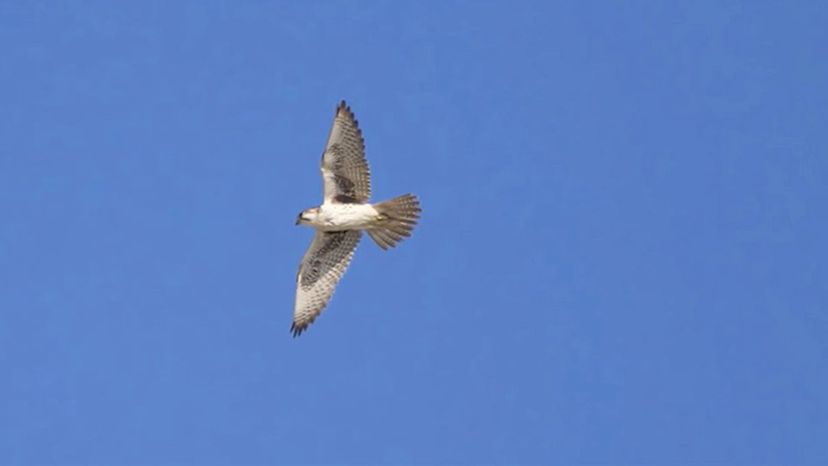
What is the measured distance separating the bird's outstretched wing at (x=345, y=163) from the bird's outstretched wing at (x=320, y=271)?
986 mm

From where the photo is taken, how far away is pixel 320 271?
904 inches

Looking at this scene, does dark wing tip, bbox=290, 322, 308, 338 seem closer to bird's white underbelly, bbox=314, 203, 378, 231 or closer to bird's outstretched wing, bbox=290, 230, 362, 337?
bird's outstretched wing, bbox=290, 230, 362, 337

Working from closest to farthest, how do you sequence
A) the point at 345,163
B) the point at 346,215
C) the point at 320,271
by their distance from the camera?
the point at 345,163 → the point at 346,215 → the point at 320,271

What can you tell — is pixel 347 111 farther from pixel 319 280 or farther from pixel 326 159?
pixel 319 280

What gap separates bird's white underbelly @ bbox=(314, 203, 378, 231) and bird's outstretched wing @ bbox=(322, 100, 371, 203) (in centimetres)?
12

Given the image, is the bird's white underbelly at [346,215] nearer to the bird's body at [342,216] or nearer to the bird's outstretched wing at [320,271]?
the bird's body at [342,216]

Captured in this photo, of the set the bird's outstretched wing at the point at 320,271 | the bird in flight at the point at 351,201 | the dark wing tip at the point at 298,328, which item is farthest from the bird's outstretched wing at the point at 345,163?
the dark wing tip at the point at 298,328

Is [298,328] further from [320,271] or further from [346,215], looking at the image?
[346,215]

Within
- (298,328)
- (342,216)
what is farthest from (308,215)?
(298,328)

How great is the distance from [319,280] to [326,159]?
2189 millimetres

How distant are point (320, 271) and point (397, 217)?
1.88 metres

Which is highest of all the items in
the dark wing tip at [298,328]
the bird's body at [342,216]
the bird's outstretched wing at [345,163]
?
the bird's outstretched wing at [345,163]

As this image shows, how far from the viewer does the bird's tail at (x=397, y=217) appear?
21.5 m

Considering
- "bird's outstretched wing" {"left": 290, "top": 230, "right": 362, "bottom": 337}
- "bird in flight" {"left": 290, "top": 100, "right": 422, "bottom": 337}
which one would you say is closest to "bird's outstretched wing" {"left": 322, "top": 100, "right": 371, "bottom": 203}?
"bird in flight" {"left": 290, "top": 100, "right": 422, "bottom": 337}
